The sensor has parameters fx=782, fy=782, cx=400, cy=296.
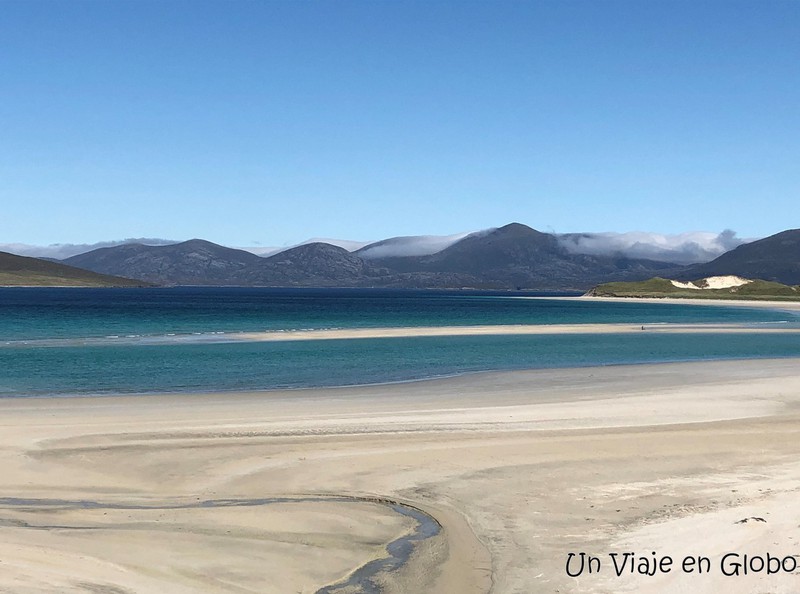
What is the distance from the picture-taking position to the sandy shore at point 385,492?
1061 centimetres

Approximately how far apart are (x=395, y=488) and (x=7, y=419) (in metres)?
14.8

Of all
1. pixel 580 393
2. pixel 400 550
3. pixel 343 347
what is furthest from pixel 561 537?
pixel 343 347

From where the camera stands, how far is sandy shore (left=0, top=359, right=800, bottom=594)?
10609mm

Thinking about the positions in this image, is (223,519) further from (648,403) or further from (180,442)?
(648,403)

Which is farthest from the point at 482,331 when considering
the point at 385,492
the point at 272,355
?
the point at 385,492

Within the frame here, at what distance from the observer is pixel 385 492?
15438mm

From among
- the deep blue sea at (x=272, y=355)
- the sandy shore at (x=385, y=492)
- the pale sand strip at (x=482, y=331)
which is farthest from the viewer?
the pale sand strip at (x=482, y=331)

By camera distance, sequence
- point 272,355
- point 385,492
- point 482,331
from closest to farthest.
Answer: point 385,492 → point 272,355 → point 482,331

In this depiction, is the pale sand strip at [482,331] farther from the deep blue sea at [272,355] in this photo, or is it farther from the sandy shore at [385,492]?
the sandy shore at [385,492]

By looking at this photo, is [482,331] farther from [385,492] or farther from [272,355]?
[385,492]

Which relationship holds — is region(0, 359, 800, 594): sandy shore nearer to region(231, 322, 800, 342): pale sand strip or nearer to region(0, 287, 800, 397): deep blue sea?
region(0, 287, 800, 397): deep blue sea

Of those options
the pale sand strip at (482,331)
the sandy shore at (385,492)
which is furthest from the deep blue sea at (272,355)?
the sandy shore at (385,492)

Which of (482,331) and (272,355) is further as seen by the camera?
(482,331)

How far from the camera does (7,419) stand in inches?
955
